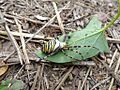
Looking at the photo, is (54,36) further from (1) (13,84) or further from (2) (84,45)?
(1) (13,84)

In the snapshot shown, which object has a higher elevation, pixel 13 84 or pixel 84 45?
pixel 84 45

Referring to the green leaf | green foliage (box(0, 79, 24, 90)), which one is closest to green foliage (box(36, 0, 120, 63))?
the green leaf

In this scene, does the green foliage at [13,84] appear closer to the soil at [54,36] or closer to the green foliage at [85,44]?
the soil at [54,36]

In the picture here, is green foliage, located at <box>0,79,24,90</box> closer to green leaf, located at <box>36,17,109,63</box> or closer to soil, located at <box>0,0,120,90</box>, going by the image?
soil, located at <box>0,0,120,90</box>

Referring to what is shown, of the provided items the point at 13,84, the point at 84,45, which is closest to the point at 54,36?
the point at 84,45

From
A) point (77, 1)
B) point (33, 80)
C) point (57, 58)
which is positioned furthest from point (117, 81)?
point (77, 1)

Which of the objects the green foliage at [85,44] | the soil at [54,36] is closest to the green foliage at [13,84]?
the soil at [54,36]

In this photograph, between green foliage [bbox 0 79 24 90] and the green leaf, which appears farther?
the green leaf

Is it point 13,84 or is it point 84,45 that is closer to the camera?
point 13,84
